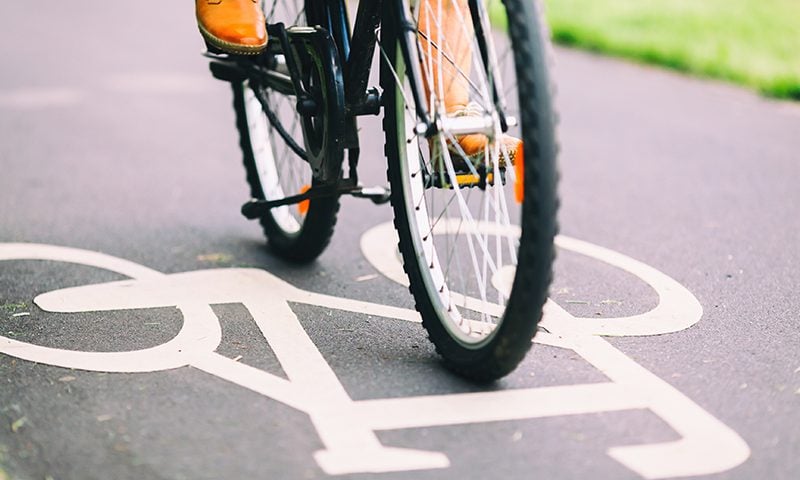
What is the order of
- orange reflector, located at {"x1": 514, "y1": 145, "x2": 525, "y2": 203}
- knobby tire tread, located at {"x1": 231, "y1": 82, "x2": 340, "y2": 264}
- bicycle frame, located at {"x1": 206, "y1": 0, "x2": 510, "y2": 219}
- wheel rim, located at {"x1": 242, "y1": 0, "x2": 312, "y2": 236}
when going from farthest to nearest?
wheel rim, located at {"x1": 242, "y1": 0, "x2": 312, "y2": 236}, knobby tire tread, located at {"x1": 231, "y1": 82, "x2": 340, "y2": 264}, bicycle frame, located at {"x1": 206, "y1": 0, "x2": 510, "y2": 219}, orange reflector, located at {"x1": 514, "y1": 145, "x2": 525, "y2": 203}

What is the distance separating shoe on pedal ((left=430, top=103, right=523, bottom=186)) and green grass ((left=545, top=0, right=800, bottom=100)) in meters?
4.39

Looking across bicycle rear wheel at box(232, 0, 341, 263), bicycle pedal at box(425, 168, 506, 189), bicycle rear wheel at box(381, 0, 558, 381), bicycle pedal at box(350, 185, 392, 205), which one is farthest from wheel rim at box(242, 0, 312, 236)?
bicycle pedal at box(425, 168, 506, 189)

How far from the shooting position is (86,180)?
530cm

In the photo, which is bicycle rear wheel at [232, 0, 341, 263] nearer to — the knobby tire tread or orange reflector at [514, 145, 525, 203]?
the knobby tire tread

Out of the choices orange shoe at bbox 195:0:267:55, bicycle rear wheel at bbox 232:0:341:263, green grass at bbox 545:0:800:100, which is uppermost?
orange shoe at bbox 195:0:267:55

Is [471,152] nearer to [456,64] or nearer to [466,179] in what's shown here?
[466,179]

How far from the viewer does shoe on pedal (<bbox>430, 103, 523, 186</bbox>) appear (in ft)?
9.53

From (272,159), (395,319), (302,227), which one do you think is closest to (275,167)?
(272,159)

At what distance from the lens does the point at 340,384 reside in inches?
117

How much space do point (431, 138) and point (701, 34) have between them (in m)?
5.86

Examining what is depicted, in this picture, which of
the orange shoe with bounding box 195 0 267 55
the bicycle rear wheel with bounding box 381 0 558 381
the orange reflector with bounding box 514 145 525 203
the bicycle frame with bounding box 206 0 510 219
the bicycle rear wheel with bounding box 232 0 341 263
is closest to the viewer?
the bicycle rear wheel with bounding box 381 0 558 381

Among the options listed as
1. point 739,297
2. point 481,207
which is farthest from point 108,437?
point 481,207

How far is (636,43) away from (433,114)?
18.4ft

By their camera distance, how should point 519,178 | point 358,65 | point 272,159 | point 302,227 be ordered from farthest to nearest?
point 272,159 < point 302,227 < point 358,65 < point 519,178
